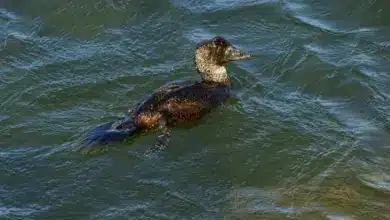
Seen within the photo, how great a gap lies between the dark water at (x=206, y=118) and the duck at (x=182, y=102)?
144 mm

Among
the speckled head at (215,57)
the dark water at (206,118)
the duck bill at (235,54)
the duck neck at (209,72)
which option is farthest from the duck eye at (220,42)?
the dark water at (206,118)

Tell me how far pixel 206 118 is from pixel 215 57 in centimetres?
120

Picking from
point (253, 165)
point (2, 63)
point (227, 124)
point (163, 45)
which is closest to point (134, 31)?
point (163, 45)

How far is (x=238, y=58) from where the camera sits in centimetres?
1023

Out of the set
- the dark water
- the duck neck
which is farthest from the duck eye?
the dark water

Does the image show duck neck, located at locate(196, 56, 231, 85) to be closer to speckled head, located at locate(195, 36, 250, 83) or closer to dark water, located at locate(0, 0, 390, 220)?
speckled head, located at locate(195, 36, 250, 83)

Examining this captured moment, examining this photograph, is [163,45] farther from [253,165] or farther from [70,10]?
[253,165]

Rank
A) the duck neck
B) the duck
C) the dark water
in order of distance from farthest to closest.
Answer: the duck neck < the duck < the dark water

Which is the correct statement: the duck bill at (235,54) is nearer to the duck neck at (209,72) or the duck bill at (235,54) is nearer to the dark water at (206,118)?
the duck neck at (209,72)

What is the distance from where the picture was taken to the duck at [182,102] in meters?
8.73

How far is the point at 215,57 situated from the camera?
402 inches

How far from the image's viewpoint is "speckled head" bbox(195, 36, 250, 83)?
10.2 meters

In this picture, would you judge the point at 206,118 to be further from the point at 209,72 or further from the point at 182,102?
the point at 209,72

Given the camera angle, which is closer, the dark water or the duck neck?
the dark water
